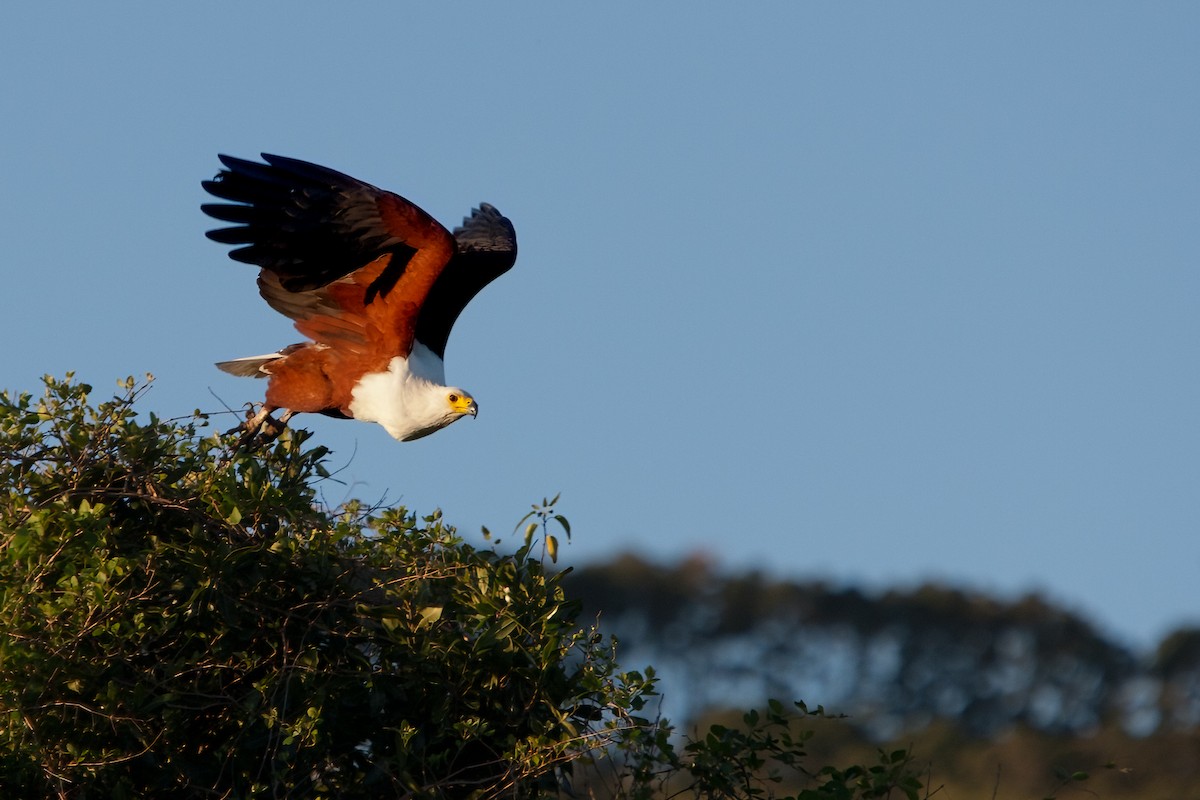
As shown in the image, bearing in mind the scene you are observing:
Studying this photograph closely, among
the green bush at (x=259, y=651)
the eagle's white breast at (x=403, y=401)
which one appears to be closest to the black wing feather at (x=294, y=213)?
the eagle's white breast at (x=403, y=401)

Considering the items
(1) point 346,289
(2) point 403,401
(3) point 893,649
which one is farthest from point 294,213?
(3) point 893,649

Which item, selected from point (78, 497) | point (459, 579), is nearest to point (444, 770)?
point (459, 579)

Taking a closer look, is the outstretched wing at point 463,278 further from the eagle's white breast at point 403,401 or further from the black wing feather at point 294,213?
the black wing feather at point 294,213

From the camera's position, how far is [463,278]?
790 cm

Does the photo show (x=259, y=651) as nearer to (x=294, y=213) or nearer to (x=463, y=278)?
(x=294, y=213)

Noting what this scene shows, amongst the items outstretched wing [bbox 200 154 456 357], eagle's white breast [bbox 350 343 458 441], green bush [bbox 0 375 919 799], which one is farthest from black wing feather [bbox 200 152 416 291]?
green bush [bbox 0 375 919 799]

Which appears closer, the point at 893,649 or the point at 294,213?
the point at 294,213

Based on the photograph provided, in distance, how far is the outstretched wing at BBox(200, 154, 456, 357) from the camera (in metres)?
6.66

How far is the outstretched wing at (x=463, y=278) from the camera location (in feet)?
25.5

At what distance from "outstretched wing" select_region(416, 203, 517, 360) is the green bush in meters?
2.80

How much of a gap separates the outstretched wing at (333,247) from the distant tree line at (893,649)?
1291 cm

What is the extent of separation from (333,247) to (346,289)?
34cm

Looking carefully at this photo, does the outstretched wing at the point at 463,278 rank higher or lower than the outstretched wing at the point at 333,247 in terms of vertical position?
higher

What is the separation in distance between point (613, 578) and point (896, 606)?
461 centimetres
